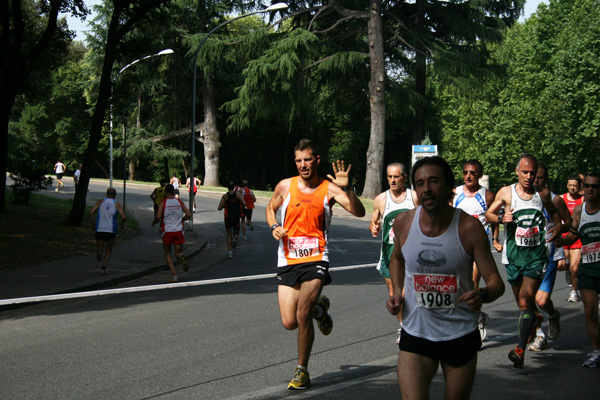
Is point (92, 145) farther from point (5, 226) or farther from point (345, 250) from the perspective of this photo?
point (345, 250)

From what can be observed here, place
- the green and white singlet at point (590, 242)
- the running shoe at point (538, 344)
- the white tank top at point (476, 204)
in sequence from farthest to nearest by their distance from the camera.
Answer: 1. the white tank top at point (476, 204)
2. the running shoe at point (538, 344)
3. the green and white singlet at point (590, 242)

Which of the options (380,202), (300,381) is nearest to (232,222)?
(380,202)

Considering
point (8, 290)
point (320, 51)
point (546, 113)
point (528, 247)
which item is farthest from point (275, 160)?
Result: point (528, 247)

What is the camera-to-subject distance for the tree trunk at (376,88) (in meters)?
34.2

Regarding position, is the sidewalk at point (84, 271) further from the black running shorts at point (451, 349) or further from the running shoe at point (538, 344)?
the black running shorts at point (451, 349)

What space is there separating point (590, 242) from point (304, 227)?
276 centimetres

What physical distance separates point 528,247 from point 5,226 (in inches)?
614

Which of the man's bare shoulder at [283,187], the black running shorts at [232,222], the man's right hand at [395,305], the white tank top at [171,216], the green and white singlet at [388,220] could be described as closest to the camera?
the man's right hand at [395,305]

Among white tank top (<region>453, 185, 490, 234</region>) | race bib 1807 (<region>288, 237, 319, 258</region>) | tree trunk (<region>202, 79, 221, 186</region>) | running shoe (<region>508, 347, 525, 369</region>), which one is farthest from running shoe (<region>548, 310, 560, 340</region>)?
tree trunk (<region>202, 79, 221, 186</region>)

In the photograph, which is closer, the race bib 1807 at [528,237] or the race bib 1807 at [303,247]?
the race bib 1807 at [303,247]

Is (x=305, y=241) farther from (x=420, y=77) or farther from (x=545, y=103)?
(x=545, y=103)

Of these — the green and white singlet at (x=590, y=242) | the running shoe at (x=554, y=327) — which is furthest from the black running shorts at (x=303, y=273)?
the running shoe at (x=554, y=327)

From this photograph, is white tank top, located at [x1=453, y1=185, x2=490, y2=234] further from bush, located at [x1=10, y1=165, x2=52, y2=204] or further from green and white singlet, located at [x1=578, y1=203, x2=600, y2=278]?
bush, located at [x1=10, y1=165, x2=52, y2=204]

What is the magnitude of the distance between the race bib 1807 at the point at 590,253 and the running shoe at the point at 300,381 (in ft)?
9.34
